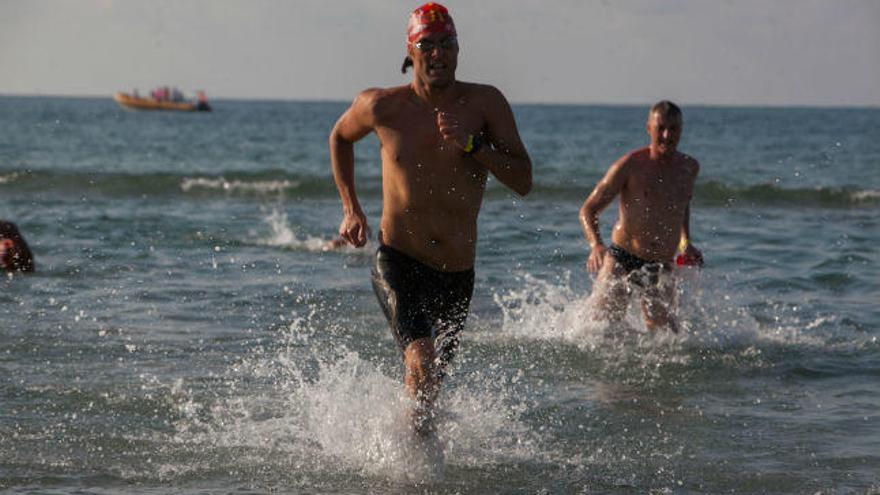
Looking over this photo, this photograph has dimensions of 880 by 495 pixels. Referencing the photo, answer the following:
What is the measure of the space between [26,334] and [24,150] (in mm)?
28755

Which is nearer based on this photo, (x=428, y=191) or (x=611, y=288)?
(x=428, y=191)

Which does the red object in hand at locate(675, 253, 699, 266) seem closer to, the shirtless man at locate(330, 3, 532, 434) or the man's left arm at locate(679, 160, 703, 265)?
the man's left arm at locate(679, 160, 703, 265)

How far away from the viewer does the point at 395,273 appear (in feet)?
18.0

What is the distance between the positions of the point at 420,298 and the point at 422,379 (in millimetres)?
366

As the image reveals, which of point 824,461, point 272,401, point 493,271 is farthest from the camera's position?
point 493,271

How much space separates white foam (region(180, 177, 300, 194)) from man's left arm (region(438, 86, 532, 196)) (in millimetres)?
18701

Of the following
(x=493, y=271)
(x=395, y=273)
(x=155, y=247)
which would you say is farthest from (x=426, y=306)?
(x=155, y=247)

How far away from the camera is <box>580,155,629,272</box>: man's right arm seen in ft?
25.2

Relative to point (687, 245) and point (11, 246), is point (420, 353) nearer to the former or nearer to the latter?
point (687, 245)

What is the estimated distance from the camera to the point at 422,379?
5.31 metres

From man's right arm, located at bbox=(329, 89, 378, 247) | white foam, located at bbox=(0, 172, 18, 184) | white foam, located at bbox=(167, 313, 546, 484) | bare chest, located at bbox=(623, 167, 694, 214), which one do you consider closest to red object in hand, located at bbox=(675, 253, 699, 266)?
bare chest, located at bbox=(623, 167, 694, 214)

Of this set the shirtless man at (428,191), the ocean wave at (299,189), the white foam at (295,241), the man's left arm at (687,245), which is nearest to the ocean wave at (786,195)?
the ocean wave at (299,189)

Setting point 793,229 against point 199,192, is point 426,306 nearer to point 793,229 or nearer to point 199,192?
point 793,229

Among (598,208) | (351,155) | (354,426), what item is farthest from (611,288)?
(351,155)
